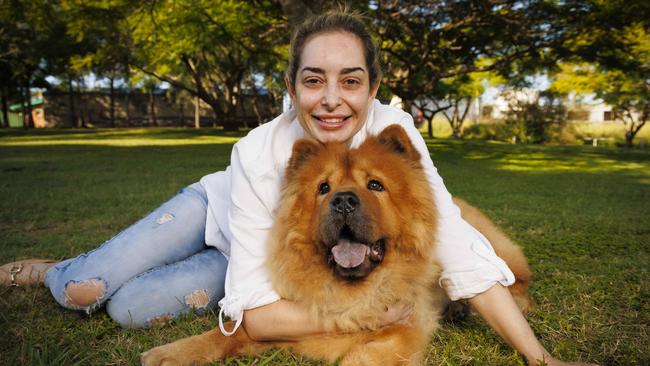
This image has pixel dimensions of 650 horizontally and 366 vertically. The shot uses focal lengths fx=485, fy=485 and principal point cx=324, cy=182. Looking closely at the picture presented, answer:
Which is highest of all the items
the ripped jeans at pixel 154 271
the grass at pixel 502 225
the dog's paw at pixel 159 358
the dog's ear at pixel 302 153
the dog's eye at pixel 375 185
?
the dog's ear at pixel 302 153

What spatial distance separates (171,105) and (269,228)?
151 feet

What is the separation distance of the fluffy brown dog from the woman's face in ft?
0.51

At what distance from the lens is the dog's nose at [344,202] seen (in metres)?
2.06

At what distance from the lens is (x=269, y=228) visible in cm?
243

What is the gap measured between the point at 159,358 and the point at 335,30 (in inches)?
69.6

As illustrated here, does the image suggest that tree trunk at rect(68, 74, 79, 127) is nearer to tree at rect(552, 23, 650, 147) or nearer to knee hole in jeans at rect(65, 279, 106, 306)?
tree at rect(552, 23, 650, 147)

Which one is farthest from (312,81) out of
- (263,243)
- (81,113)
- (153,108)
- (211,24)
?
(81,113)

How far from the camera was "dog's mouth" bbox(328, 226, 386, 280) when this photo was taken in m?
2.15

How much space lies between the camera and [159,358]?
2162mm

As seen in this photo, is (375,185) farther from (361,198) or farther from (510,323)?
(510,323)

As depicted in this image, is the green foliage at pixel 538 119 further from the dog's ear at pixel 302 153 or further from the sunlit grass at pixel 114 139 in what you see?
the dog's ear at pixel 302 153

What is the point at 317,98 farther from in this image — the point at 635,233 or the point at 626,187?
the point at 626,187

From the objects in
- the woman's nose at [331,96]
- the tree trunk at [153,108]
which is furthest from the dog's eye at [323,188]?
the tree trunk at [153,108]

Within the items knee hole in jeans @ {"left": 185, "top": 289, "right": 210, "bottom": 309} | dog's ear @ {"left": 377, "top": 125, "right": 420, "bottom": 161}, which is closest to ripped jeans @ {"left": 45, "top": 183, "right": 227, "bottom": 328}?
knee hole in jeans @ {"left": 185, "top": 289, "right": 210, "bottom": 309}
